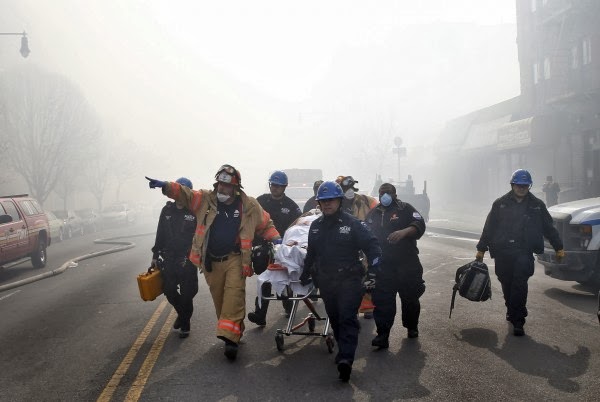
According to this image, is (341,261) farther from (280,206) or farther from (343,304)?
(280,206)

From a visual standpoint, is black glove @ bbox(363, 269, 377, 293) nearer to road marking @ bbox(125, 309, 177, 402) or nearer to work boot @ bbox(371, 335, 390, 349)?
work boot @ bbox(371, 335, 390, 349)

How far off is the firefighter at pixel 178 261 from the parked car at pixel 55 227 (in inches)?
821

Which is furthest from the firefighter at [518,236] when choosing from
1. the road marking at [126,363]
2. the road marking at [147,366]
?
the road marking at [126,363]

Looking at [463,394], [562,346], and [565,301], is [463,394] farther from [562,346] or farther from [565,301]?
[565,301]

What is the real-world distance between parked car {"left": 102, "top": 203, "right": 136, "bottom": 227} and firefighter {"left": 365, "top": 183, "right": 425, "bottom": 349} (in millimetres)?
35721

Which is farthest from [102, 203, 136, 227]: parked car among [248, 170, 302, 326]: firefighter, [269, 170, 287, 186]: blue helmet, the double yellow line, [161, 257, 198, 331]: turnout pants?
[161, 257, 198, 331]: turnout pants

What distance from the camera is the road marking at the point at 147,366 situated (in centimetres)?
512

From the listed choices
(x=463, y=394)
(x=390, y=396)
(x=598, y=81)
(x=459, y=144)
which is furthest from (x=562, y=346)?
(x=459, y=144)

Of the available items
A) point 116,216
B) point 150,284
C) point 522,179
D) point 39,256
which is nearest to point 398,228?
point 522,179

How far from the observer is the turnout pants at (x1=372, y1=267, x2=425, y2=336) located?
21.5 feet

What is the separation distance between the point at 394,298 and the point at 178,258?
278 cm

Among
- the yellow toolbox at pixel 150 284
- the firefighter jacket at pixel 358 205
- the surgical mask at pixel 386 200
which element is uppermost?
the surgical mask at pixel 386 200

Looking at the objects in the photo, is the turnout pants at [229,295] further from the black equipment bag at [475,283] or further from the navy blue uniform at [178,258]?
the black equipment bag at [475,283]

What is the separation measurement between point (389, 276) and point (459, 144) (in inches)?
1386
